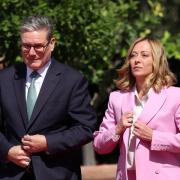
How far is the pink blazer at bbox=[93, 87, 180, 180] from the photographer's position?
197 inches

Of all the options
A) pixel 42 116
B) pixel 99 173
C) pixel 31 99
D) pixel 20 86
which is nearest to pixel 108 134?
pixel 42 116

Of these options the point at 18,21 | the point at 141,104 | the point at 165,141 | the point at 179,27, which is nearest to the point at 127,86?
the point at 141,104

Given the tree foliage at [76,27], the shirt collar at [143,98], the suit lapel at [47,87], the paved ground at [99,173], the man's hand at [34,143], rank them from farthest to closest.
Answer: the paved ground at [99,173], the tree foliage at [76,27], the shirt collar at [143,98], the suit lapel at [47,87], the man's hand at [34,143]

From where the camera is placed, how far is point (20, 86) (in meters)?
5.17

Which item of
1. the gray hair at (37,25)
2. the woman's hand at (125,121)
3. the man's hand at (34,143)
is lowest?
the man's hand at (34,143)

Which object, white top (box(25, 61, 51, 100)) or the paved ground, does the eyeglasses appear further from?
the paved ground

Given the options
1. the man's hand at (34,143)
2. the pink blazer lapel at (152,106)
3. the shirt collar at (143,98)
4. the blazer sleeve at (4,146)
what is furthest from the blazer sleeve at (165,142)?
the blazer sleeve at (4,146)

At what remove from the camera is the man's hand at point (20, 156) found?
16.4 feet

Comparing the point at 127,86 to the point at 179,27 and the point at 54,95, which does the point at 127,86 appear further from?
the point at 179,27

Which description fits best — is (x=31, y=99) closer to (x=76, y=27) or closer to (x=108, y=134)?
(x=108, y=134)

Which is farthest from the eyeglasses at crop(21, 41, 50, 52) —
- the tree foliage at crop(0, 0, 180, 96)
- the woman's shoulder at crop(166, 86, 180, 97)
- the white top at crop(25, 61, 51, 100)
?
the tree foliage at crop(0, 0, 180, 96)

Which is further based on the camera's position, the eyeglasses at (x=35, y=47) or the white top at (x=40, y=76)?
the white top at (x=40, y=76)

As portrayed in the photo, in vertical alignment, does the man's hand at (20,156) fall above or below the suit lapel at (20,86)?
below

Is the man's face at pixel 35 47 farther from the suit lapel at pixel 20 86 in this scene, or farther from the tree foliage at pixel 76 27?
the tree foliage at pixel 76 27
